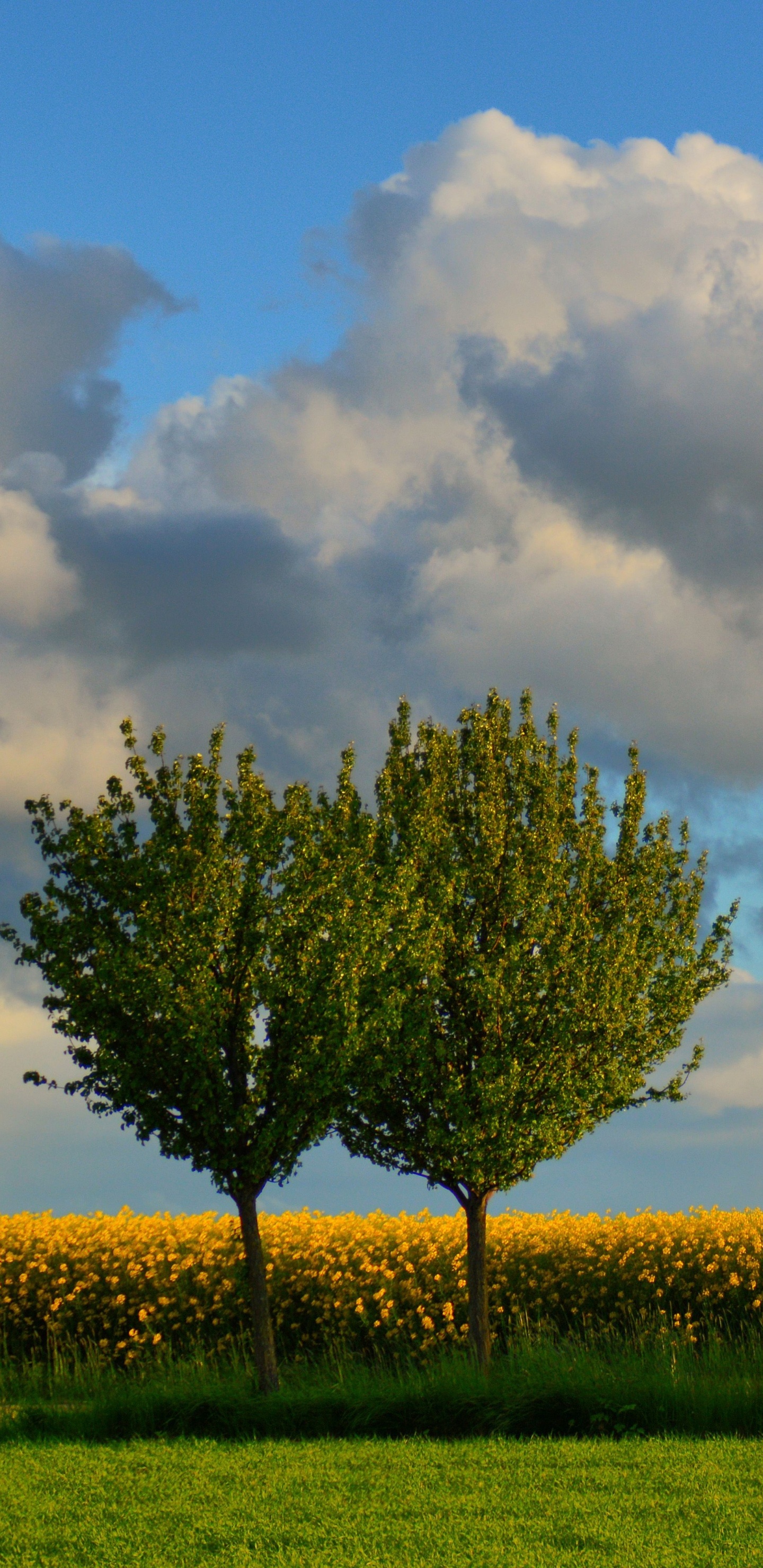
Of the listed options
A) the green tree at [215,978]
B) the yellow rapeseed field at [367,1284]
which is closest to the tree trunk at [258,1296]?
the green tree at [215,978]

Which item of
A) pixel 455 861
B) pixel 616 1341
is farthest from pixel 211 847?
pixel 616 1341

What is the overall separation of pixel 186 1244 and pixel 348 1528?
38.8ft

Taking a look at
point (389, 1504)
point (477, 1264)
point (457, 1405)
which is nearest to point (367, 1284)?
point (477, 1264)

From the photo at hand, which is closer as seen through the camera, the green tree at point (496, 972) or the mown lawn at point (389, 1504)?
the mown lawn at point (389, 1504)

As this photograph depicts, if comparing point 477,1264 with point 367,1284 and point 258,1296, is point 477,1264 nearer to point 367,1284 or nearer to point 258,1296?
point 367,1284

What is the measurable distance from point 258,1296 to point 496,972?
4638 mm

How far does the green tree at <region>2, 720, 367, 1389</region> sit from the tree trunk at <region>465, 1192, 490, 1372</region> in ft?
10.0

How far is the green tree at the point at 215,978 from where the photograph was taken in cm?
1366

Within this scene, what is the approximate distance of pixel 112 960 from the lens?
13.6 m

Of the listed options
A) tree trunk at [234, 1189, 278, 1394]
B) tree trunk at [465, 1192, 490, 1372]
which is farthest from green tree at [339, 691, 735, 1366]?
tree trunk at [234, 1189, 278, 1394]

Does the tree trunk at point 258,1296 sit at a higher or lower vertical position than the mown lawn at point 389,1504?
higher

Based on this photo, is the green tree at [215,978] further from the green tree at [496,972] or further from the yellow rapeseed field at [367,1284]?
the yellow rapeseed field at [367,1284]

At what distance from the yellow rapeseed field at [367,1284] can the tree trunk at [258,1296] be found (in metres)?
3.58

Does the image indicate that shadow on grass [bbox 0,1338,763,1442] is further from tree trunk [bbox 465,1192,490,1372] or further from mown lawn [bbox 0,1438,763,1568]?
tree trunk [bbox 465,1192,490,1372]
